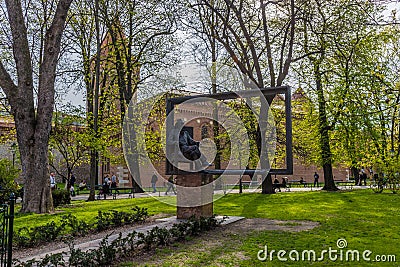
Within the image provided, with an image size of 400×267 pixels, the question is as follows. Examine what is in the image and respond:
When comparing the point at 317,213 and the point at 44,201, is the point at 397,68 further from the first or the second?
the point at 44,201

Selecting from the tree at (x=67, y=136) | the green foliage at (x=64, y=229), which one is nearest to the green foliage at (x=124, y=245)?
the green foliage at (x=64, y=229)

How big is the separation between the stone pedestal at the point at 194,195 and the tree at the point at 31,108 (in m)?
5.22

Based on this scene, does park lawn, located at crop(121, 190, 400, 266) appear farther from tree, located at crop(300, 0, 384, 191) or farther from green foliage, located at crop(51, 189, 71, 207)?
green foliage, located at crop(51, 189, 71, 207)

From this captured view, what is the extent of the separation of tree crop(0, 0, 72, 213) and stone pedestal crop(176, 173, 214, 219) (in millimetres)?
5223

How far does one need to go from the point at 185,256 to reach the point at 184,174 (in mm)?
4115

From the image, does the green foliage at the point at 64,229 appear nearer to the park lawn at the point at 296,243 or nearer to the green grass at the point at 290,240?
the green grass at the point at 290,240

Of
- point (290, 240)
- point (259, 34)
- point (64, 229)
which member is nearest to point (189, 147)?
point (64, 229)

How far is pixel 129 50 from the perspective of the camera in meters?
24.2

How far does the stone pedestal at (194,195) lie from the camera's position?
11164 mm

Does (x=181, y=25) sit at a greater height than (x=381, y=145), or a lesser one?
greater

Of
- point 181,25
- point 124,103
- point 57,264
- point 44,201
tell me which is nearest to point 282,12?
point 181,25

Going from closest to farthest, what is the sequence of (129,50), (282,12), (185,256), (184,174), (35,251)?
(185,256)
(35,251)
(184,174)
(282,12)
(129,50)

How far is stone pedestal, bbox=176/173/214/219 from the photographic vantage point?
440 inches

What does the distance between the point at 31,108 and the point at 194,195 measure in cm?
675
